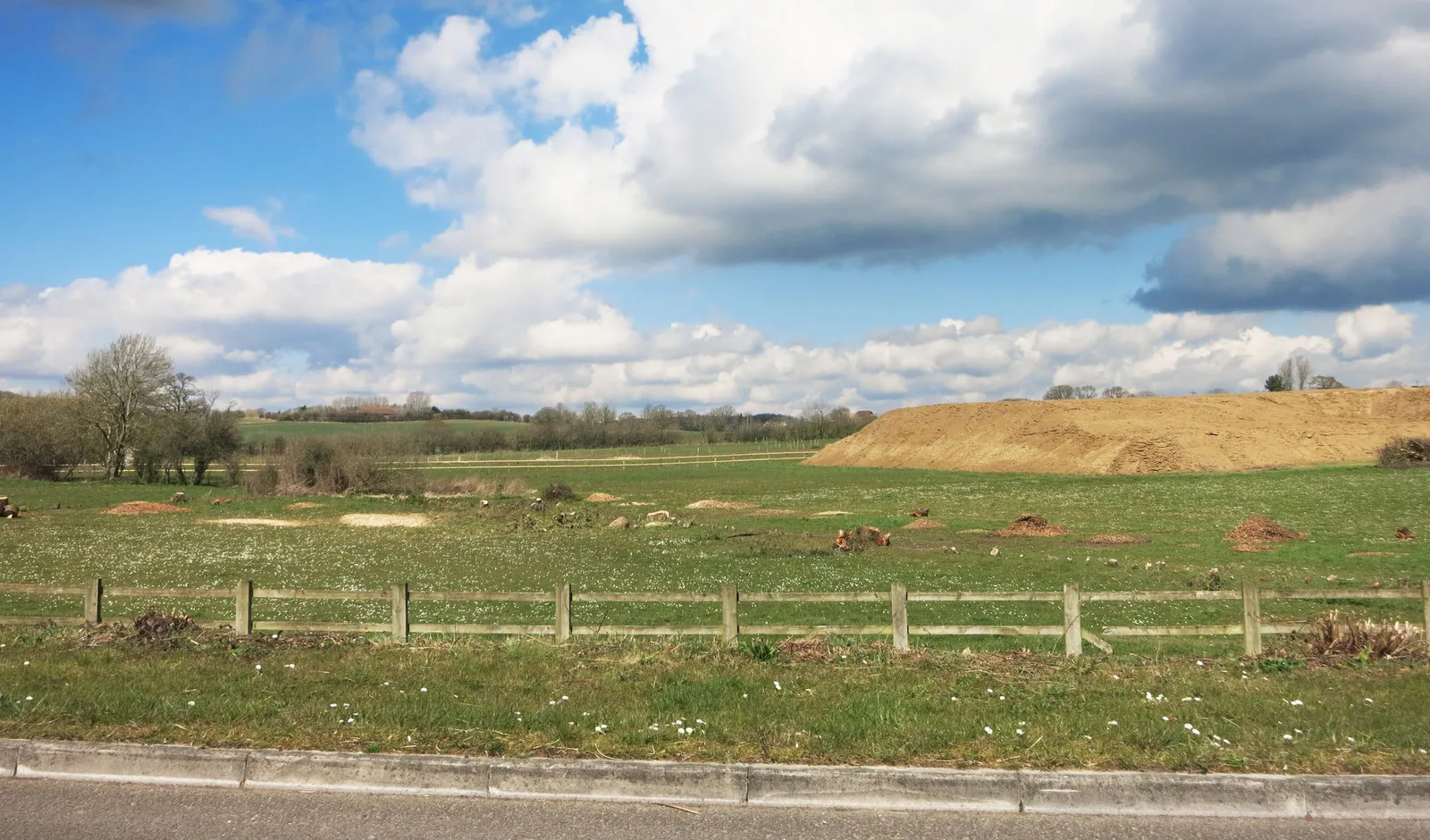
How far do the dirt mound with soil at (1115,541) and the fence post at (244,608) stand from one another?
1010 inches

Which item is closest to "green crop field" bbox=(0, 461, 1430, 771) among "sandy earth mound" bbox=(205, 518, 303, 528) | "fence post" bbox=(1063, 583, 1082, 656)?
"fence post" bbox=(1063, 583, 1082, 656)

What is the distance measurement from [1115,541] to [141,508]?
4529 centimetres

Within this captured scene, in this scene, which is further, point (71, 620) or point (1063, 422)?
point (1063, 422)

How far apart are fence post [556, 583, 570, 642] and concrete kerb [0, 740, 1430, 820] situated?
14.3 feet

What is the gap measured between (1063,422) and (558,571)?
6603 cm

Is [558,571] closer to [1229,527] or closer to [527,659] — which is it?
[527,659]

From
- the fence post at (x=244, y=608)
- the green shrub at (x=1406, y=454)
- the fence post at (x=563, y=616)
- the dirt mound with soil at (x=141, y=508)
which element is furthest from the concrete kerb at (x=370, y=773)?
the green shrub at (x=1406, y=454)

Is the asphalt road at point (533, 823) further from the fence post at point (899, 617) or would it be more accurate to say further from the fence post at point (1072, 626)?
the fence post at point (899, 617)

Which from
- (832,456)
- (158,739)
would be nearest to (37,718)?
(158,739)

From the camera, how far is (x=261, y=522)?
43.5 m

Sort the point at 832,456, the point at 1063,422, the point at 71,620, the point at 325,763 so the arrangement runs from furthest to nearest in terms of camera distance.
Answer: the point at 832,456 < the point at 1063,422 < the point at 71,620 < the point at 325,763

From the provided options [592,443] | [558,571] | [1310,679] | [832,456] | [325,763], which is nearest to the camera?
[325,763]

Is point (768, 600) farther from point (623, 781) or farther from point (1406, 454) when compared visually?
point (1406, 454)

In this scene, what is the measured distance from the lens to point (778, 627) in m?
11.1
